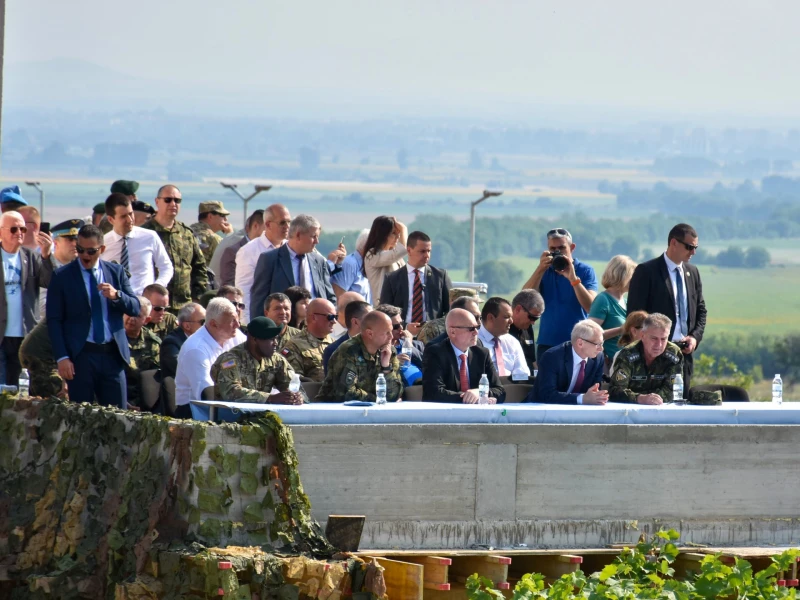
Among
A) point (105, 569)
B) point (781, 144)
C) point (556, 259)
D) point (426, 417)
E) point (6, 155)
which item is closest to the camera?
point (105, 569)

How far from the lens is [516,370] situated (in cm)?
1122

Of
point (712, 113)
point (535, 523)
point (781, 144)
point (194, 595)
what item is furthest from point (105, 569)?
point (712, 113)

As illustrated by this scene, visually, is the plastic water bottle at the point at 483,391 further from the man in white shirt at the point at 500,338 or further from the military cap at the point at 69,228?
the military cap at the point at 69,228

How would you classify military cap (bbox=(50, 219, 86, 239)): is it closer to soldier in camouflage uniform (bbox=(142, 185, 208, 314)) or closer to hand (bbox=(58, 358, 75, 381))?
soldier in camouflage uniform (bbox=(142, 185, 208, 314))

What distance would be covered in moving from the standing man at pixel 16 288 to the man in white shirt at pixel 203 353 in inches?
67.2

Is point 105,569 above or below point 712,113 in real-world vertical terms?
below

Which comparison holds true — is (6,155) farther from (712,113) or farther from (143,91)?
(712,113)

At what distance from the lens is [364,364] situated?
31.3 ft

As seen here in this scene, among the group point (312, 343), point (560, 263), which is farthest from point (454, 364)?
point (560, 263)

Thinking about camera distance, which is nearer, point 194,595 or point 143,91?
point 194,595

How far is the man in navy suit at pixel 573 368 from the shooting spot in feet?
32.0

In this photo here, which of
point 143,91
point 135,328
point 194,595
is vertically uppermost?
point 143,91

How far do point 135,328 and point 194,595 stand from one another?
402cm

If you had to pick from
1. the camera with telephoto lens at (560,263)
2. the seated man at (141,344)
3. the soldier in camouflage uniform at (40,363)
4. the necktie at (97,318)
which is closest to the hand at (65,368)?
the necktie at (97,318)
